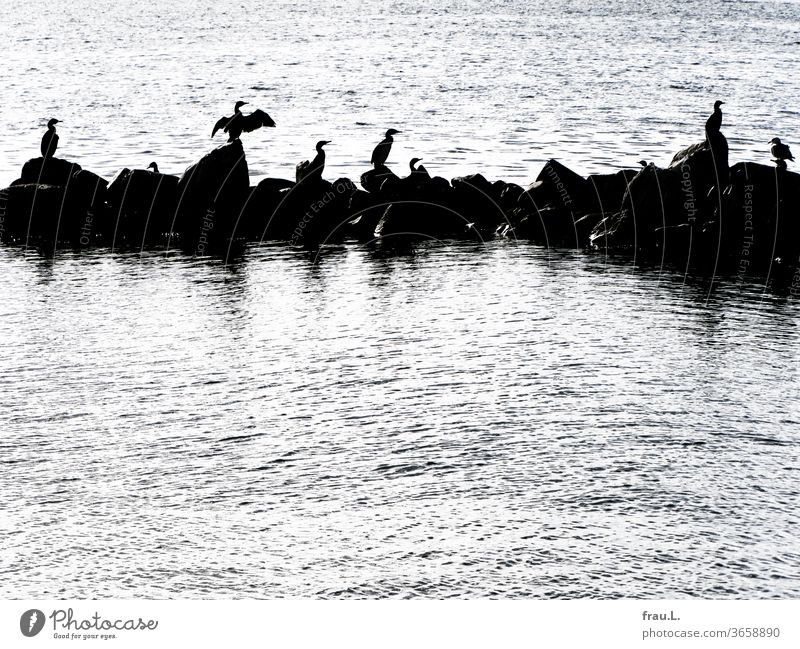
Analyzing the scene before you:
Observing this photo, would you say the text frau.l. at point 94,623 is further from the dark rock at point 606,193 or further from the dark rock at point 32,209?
the dark rock at point 32,209

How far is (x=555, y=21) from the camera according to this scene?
147 m

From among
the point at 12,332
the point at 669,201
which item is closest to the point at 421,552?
the point at 12,332

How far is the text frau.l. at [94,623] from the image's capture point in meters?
13.4

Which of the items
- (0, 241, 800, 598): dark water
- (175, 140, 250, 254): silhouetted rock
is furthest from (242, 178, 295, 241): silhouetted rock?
(0, 241, 800, 598): dark water

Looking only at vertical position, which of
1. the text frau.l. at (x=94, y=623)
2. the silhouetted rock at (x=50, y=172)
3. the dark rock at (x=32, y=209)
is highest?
the silhouetted rock at (x=50, y=172)

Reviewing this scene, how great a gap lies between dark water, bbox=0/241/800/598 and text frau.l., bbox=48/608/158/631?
2.00m

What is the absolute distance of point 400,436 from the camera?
835 inches

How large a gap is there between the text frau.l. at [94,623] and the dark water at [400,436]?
2.00 metres

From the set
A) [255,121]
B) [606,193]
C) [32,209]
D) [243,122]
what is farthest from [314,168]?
[606,193]

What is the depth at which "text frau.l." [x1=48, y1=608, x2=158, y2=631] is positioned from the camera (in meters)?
13.4

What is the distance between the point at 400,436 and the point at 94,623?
868cm

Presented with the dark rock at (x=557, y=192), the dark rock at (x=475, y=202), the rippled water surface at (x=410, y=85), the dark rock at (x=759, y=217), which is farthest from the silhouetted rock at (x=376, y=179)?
the dark rock at (x=759, y=217)

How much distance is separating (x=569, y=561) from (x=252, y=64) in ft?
313

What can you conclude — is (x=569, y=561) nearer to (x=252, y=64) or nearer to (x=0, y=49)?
(x=252, y=64)
